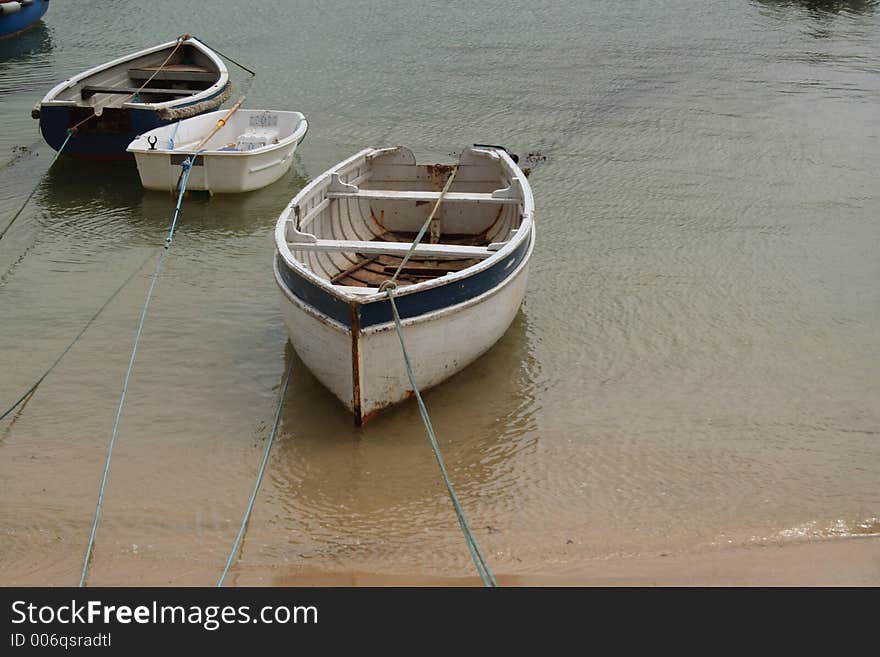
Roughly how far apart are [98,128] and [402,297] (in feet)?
29.7

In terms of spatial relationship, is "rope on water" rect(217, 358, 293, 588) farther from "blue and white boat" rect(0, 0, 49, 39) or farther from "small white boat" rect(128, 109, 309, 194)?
"blue and white boat" rect(0, 0, 49, 39)

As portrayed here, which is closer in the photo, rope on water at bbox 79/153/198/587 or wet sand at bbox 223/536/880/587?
wet sand at bbox 223/536/880/587

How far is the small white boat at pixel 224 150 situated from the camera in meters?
13.1

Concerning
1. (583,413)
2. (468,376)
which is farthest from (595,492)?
(468,376)

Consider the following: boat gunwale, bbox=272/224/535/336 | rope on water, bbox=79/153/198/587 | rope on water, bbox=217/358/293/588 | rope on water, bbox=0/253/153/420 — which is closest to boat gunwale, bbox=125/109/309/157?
rope on water, bbox=79/153/198/587

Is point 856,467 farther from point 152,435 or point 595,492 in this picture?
point 152,435

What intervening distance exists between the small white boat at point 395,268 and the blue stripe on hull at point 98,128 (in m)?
4.71

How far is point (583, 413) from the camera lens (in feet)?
28.0

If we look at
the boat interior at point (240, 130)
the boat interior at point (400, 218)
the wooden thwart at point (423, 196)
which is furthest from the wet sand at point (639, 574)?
the boat interior at point (240, 130)

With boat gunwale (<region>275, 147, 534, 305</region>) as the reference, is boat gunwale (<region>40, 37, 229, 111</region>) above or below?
below

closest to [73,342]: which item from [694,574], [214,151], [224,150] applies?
[214,151]

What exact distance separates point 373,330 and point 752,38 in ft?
62.6

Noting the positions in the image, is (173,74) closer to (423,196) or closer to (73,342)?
(423,196)

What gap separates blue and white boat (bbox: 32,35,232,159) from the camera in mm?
14086
